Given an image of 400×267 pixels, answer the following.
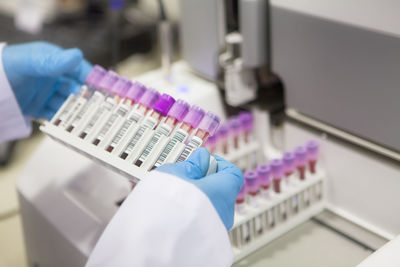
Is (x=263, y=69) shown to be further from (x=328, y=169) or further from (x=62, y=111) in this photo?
(x=62, y=111)

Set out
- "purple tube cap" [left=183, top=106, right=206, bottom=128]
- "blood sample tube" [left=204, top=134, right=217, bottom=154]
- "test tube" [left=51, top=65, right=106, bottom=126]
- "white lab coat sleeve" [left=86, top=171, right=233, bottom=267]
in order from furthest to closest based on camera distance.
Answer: "blood sample tube" [left=204, top=134, right=217, bottom=154] < "test tube" [left=51, top=65, right=106, bottom=126] < "purple tube cap" [left=183, top=106, right=206, bottom=128] < "white lab coat sleeve" [left=86, top=171, right=233, bottom=267]

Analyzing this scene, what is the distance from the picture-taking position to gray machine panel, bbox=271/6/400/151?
737mm

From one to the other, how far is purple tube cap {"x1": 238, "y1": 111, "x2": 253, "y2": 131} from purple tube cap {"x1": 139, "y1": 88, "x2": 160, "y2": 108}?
28 cm

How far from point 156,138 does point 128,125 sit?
6 cm

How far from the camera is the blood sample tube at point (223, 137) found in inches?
37.8

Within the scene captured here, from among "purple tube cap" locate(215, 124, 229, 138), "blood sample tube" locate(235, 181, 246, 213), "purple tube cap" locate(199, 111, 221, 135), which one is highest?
"purple tube cap" locate(199, 111, 221, 135)

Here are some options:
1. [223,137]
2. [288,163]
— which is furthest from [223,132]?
[288,163]

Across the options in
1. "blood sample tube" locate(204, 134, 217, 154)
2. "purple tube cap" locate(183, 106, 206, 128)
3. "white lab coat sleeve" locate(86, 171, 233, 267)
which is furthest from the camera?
"blood sample tube" locate(204, 134, 217, 154)

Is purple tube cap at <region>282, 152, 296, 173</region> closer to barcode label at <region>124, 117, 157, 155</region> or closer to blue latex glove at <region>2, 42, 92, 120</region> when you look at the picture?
barcode label at <region>124, 117, 157, 155</region>

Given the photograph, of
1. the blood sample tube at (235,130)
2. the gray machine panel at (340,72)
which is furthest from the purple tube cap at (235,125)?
the gray machine panel at (340,72)

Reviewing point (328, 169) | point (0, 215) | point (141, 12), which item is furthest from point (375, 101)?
point (141, 12)

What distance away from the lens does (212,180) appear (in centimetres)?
62

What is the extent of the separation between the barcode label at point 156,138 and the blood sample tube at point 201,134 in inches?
1.6

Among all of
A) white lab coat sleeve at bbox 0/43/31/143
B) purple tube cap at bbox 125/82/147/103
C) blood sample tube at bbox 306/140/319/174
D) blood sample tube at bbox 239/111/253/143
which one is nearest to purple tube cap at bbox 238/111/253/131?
blood sample tube at bbox 239/111/253/143
